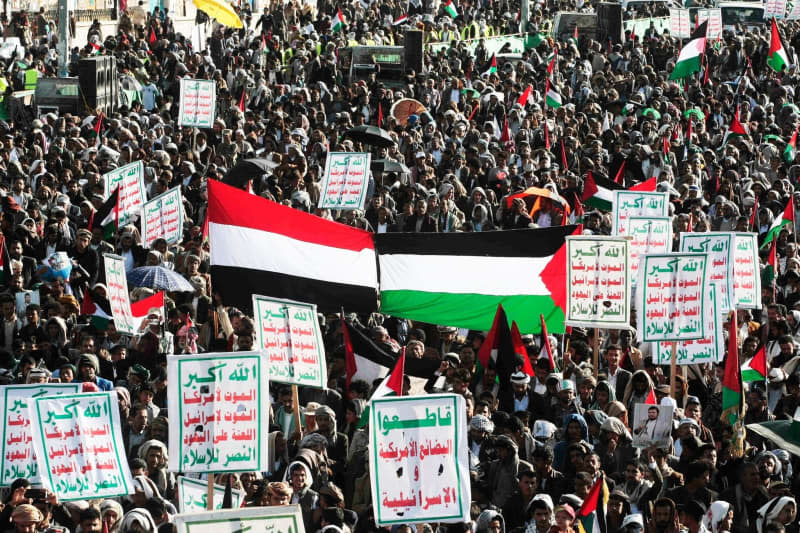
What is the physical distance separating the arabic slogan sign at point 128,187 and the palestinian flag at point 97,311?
3.05m

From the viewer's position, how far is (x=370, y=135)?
20.4 m

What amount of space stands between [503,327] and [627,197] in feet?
13.1

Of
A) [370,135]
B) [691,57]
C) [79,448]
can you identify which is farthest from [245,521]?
[691,57]

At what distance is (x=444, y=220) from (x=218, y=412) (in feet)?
26.2

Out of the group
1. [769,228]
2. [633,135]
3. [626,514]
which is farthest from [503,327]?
[633,135]

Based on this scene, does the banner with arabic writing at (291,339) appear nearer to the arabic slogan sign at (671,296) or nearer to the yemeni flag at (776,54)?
the arabic slogan sign at (671,296)

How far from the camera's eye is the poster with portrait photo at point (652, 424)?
10422 mm

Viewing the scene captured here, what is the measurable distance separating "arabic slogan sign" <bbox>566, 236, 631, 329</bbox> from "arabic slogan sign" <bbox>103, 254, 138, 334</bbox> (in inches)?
125

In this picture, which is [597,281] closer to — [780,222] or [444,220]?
[444,220]

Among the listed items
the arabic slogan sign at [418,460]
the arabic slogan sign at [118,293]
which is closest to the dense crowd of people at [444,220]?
the arabic slogan sign at [118,293]

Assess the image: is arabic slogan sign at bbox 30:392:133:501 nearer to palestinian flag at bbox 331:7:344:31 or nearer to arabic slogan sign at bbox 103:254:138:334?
arabic slogan sign at bbox 103:254:138:334

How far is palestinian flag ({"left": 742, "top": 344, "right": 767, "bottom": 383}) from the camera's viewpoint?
11906 millimetres

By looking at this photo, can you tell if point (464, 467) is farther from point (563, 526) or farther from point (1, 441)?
point (1, 441)

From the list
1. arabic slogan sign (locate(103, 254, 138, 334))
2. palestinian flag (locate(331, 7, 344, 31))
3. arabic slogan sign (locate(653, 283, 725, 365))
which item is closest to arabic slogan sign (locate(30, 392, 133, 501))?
arabic slogan sign (locate(103, 254, 138, 334))
